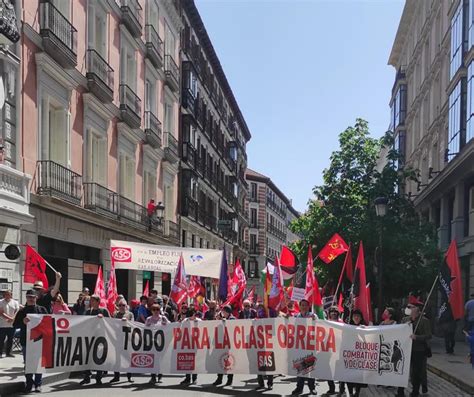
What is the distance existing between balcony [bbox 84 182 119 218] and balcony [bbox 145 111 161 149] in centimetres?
515

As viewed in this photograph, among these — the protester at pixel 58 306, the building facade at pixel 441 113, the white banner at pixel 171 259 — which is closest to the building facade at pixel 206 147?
the building facade at pixel 441 113

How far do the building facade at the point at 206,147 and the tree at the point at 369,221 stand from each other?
945 centimetres

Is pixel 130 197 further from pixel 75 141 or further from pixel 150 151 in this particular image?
pixel 75 141

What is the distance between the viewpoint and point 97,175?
75.3 ft

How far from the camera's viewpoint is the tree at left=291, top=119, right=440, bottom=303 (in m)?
24.7

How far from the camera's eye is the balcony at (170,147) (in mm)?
32481

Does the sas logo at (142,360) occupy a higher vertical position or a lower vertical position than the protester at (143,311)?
lower

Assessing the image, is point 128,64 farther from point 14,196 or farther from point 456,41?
point 456,41

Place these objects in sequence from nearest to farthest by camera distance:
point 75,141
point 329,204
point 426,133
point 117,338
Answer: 1. point 117,338
2. point 75,141
3. point 329,204
4. point 426,133

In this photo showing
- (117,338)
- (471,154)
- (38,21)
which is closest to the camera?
(117,338)

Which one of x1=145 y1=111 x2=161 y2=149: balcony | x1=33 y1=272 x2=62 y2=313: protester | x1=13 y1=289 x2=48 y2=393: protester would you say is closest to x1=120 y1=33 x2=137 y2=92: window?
x1=145 y1=111 x2=161 y2=149: balcony

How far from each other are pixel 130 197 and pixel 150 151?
3305 millimetres

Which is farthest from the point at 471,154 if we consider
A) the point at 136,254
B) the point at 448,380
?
the point at 136,254

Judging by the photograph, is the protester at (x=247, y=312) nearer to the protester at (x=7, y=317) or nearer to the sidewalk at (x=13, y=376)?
the sidewalk at (x=13, y=376)
